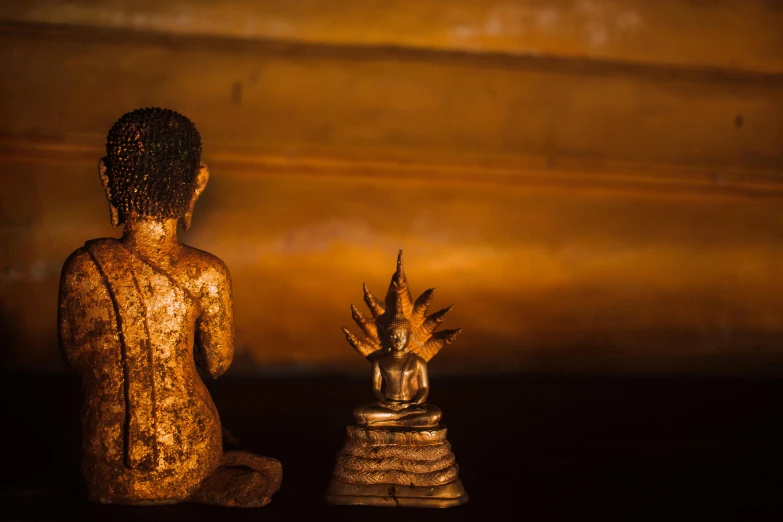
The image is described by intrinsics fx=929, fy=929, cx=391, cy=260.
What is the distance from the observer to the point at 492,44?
4.95 meters

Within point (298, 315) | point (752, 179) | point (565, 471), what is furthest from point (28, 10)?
point (752, 179)

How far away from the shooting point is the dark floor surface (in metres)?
2.63

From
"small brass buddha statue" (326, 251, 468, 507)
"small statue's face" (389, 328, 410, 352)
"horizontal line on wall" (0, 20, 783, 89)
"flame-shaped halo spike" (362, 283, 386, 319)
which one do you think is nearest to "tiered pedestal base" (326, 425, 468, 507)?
"small brass buddha statue" (326, 251, 468, 507)

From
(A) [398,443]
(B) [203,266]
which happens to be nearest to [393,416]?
(A) [398,443]

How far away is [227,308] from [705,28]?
3.51 m

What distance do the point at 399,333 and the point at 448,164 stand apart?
2.25 meters

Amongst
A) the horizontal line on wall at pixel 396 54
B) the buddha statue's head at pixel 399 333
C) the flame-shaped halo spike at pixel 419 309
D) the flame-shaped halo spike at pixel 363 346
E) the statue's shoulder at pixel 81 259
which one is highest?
the horizontal line on wall at pixel 396 54

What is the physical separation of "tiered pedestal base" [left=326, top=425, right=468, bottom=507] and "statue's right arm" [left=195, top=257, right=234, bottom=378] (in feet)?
1.52

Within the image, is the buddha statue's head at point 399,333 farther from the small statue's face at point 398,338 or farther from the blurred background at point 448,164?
the blurred background at point 448,164

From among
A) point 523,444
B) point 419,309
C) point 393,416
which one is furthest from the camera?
point 523,444

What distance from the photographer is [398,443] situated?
2.68 m

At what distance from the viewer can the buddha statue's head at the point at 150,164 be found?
247 centimetres

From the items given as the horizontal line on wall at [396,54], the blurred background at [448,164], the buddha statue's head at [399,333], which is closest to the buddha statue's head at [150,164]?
the buddha statue's head at [399,333]

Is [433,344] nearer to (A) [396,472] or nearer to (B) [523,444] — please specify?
(A) [396,472]
